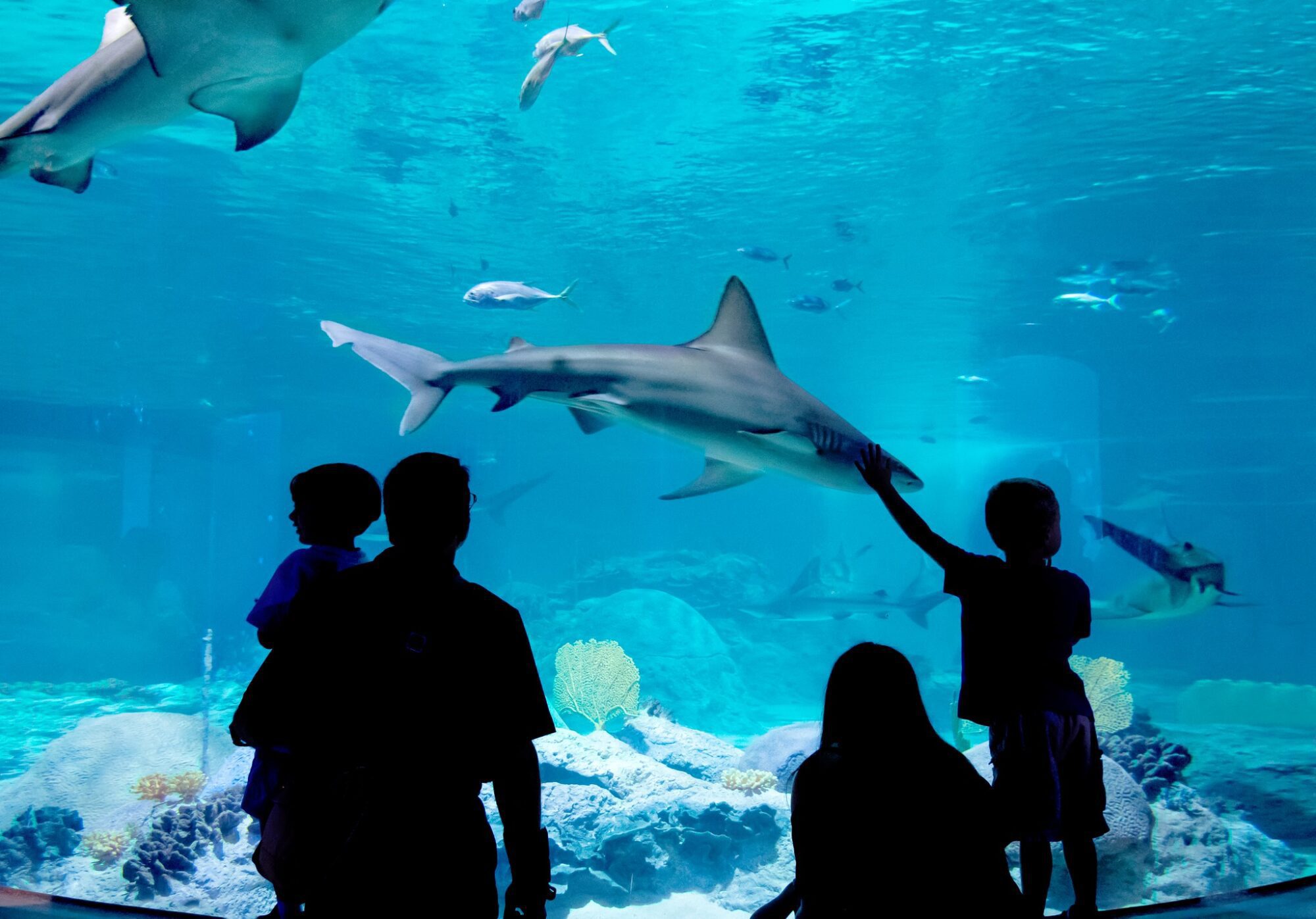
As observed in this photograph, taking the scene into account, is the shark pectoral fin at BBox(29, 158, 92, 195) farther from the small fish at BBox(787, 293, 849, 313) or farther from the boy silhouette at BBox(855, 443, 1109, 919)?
the small fish at BBox(787, 293, 849, 313)

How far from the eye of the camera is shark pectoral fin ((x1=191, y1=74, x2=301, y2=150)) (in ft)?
12.5

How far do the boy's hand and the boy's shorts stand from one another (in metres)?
0.99

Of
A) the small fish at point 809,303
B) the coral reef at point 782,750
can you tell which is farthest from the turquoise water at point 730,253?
the small fish at point 809,303

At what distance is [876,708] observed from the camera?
6.23ft

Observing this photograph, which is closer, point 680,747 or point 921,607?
point 680,747

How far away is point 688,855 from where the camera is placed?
6.76 metres

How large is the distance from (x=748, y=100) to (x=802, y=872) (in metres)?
14.1

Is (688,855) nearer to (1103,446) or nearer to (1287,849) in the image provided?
(1287,849)

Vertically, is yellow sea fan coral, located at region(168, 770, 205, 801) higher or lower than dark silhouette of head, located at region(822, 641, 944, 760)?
lower

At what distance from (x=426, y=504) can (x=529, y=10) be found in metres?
Answer: 6.71

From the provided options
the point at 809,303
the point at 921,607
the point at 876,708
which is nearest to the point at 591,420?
the point at 876,708

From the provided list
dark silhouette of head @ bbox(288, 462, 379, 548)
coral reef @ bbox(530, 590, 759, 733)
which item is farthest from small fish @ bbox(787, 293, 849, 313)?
dark silhouette of head @ bbox(288, 462, 379, 548)

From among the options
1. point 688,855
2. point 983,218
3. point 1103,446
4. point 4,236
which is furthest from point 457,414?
point 688,855

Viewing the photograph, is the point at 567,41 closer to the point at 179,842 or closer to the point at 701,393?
the point at 701,393
